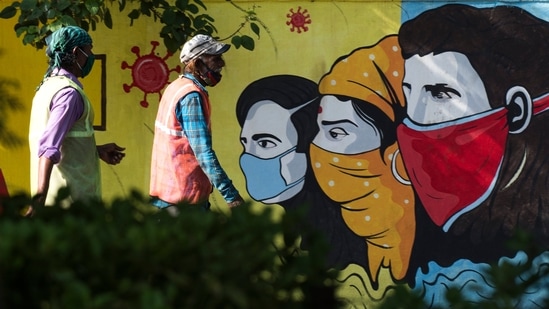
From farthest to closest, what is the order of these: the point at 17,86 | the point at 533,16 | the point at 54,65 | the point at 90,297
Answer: the point at 533,16, the point at 54,65, the point at 17,86, the point at 90,297

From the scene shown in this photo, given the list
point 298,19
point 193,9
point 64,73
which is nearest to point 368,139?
point 298,19

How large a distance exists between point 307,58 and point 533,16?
1.42 metres

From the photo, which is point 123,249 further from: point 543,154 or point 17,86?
point 543,154

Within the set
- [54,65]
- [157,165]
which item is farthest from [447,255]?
[54,65]

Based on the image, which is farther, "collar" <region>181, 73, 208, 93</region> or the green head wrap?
"collar" <region>181, 73, 208, 93</region>

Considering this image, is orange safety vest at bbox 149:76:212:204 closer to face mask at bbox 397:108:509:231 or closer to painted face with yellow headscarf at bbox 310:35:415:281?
painted face with yellow headscarf at bbox 310:35:415:281

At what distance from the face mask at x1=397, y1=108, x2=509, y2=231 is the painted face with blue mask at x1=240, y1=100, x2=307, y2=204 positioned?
0.68 meters

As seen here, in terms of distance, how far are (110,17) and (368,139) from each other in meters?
1.76

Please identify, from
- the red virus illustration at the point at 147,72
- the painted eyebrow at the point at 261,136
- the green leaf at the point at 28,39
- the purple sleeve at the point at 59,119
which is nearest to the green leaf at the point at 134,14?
the red virus illustration at the point at 147,72

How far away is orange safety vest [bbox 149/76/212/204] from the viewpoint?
6.31 meters

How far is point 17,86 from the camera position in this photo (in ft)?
11.1

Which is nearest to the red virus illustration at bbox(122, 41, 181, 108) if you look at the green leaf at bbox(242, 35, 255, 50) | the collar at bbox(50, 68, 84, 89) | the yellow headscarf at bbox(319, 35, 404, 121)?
the green leaf at bbox(242, 35, 255, 50)

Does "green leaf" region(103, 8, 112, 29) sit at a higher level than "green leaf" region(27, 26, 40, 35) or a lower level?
higher

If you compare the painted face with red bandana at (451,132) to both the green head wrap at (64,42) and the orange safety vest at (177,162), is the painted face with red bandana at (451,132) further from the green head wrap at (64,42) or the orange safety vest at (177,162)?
the green head wrap at (64,42)
